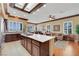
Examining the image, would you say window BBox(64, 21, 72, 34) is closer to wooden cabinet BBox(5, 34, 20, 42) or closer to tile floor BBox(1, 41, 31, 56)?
tile floor BBox(1, 41, 31, 56)

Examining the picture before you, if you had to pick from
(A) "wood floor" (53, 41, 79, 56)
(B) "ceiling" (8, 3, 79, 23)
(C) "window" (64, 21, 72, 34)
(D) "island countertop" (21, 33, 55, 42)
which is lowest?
(A) "wood floor" (53, 41, 79, 56)

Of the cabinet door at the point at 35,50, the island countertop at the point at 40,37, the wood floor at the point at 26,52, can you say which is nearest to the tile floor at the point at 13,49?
the wood floor at the point at 26,52

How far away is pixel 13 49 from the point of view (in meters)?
2.45

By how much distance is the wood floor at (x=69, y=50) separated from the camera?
94.7 inches

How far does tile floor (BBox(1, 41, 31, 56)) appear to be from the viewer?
2.42 metres

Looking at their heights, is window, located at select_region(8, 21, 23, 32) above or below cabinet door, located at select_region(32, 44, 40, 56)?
above

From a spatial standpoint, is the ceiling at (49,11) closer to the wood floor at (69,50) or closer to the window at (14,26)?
the window at (14,26)

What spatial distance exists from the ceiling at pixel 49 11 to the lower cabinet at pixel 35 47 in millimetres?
414

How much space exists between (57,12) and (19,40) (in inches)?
36.5

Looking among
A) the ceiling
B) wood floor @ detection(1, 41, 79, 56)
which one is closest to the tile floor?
wood floor @ detection(1, 41, 79, 56)

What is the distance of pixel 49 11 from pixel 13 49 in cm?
102

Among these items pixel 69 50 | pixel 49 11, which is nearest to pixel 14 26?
pixel 49 11

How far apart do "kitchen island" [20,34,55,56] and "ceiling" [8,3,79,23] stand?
1.12 feet

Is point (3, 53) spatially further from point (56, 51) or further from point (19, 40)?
point (56, 51)
